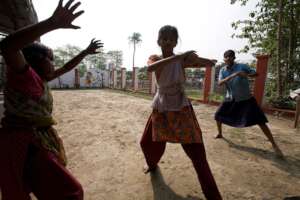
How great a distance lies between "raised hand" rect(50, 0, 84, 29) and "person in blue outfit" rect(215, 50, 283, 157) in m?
3.09

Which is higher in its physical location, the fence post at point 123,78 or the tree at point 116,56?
the tree at point 116,56

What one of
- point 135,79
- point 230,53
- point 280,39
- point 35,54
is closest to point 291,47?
point 280,39

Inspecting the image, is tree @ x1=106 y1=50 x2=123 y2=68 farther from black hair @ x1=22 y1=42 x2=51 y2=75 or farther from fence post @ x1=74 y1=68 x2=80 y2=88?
black hair @ x1=22 y1=42 x2=51 y2=75

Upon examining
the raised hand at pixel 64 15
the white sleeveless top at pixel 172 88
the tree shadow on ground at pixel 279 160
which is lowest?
the tree shadow on ground at pixel 279 160

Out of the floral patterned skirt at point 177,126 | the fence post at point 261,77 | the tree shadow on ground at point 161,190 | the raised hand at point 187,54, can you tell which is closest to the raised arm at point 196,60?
the raised hand at point 187,54

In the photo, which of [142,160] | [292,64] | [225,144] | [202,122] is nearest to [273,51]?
[292,64]

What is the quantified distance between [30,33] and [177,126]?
161 cm

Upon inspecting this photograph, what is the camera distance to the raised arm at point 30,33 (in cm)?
120

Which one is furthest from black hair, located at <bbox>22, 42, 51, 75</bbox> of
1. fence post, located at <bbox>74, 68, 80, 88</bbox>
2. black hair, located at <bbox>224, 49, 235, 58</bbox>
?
fence post, located at <bbox>74, 68, 80, 88</bbox>

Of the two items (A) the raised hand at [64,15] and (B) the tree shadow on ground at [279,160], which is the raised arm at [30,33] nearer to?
(A) the raised hand at [64,15]

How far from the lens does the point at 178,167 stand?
3.34 m

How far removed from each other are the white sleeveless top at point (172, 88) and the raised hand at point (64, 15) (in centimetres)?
117

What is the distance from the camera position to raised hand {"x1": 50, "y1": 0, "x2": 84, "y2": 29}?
125 centimetres

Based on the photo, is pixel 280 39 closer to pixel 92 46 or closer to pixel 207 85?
pixel 207 85
